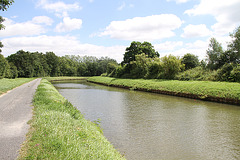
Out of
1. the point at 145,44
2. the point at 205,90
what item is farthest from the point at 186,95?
the point at 145,44

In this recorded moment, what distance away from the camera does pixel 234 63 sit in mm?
24547

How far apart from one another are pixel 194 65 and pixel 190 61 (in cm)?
114

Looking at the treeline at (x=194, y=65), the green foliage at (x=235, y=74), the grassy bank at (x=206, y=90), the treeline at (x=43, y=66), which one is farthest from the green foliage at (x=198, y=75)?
the treeline at (x=43, y=66)

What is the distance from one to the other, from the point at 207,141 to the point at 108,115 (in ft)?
22.6

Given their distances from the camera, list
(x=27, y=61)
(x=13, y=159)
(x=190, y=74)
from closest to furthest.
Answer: (x=13, y=159) < (x=190, y=74) < (x=27, y=61)

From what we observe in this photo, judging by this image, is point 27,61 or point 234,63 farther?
point 27,61

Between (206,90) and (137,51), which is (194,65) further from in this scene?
(137,51)

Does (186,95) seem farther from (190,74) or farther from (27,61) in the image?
(27,61)

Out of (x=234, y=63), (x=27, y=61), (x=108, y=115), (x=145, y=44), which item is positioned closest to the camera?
(x=108, y=115)

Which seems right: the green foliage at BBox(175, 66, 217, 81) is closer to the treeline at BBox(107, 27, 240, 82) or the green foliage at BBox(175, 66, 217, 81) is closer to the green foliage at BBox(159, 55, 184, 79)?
the treeline at BBox(107, 27, 240, 82)

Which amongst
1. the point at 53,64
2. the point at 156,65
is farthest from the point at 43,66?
the point at 156,65

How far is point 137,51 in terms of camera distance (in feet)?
174

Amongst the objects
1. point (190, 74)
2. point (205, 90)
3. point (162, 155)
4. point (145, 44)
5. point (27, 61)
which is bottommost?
point (162, 155)

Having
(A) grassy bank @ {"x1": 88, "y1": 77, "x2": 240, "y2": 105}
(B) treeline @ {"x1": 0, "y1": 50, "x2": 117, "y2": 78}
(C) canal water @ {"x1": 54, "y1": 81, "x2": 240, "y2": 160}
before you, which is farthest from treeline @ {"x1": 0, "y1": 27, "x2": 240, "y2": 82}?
(C) canal water @ {"x1": 54, "y1": 81, "x2": 240, "y2": 160}
